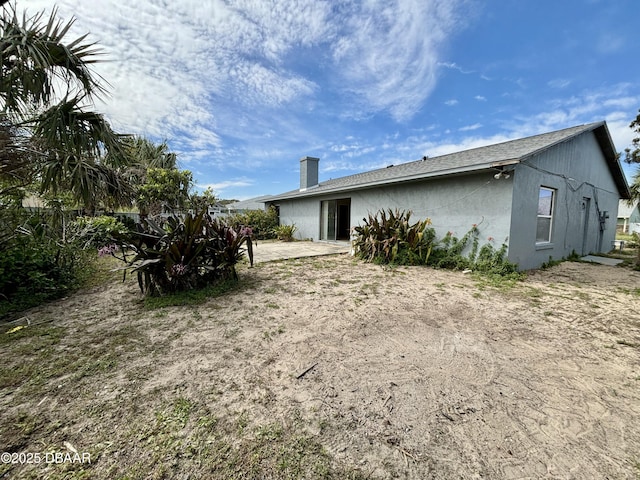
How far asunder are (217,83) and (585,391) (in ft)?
31.7

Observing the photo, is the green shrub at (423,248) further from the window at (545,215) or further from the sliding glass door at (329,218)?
the sliding glass door at (329,218)

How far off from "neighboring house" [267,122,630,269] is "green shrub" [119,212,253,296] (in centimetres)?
528

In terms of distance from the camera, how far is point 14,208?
427 centimetres

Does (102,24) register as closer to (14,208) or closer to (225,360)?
(14,208)

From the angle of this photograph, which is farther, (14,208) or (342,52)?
(342,52)

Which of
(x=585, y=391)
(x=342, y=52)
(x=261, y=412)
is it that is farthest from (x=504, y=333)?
(x=342, y=52)

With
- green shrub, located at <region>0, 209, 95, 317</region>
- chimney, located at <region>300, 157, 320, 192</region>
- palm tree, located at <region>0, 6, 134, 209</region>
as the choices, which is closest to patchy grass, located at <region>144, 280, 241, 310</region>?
green shrub, located at <region>0, 209, 95, 317</region>

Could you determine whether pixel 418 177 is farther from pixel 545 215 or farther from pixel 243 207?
pixel 243 207

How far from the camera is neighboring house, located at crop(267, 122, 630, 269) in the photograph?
574 cm

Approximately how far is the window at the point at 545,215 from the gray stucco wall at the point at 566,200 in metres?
0.13

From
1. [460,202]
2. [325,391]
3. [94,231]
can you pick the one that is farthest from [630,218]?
[94,231]

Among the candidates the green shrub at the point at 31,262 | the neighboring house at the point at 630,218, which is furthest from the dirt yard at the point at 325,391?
the neighboring house at the point at 630,218

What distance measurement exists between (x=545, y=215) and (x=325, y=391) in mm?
7886

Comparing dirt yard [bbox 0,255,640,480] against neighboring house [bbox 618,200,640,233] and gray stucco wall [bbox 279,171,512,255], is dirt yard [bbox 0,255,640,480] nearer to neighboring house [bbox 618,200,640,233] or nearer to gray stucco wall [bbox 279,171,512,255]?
gray stucco wall [bbox 279,171,512,255]
